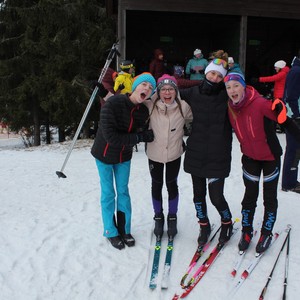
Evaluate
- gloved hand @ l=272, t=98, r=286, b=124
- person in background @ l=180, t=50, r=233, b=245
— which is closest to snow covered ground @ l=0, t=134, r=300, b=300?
person in background @ l=180, t=50, r=233, b=245

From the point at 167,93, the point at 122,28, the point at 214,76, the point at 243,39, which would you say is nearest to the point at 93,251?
the point at 167,93

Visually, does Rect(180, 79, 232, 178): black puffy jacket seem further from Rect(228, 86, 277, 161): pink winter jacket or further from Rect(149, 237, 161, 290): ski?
Rect(149, 237, 161, 290): ski

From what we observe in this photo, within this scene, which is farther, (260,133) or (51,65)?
(51,65)

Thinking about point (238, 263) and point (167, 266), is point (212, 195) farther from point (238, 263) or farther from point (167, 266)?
point (167, 266)

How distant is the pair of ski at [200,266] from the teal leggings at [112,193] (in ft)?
2.56

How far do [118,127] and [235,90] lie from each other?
108cm

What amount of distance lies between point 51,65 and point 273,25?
914 centimetres

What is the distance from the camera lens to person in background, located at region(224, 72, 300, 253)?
2.86m

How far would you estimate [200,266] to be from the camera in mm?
3037

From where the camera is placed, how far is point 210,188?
3.23 m

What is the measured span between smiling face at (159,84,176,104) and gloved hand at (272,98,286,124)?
0.86 metres

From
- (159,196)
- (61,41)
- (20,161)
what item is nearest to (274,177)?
(159,196)

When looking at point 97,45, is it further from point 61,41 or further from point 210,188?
point 210,188

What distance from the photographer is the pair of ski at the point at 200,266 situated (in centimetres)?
270
